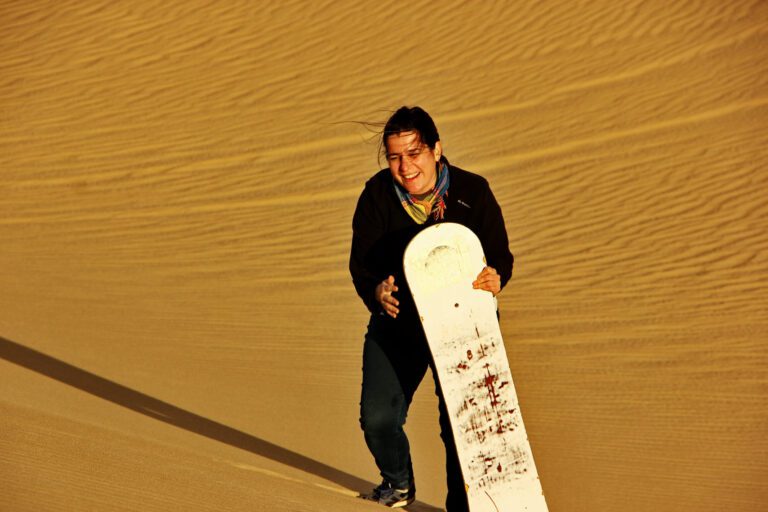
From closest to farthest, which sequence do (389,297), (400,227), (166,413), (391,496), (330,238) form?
(389,297) < (400,227) < (391,496) < (166,413) < (330,238)

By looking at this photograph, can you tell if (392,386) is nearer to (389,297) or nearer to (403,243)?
(389,297)

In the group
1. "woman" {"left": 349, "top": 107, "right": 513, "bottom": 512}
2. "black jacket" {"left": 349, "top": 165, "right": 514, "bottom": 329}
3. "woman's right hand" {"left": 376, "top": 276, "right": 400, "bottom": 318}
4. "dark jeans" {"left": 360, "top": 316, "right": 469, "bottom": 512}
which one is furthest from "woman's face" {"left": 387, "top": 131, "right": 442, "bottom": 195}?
"dark jeans" {"left": 360, "top": 316, "right": 469, "bottom": 512}

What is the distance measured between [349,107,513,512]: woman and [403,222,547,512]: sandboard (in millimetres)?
56

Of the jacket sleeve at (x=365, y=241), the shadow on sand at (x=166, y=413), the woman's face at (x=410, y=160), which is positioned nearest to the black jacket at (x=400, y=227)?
the jacket sleeve at (x=365, y=241)

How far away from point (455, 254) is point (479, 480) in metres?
0.89

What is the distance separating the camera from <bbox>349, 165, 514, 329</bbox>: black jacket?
181 inches

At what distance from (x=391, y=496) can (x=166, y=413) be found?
3478 mm

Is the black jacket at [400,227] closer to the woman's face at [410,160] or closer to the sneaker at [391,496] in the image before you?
the woman's face at [410,160]

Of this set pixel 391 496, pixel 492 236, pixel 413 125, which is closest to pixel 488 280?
pixel 492 236

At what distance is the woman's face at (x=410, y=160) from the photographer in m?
4.48

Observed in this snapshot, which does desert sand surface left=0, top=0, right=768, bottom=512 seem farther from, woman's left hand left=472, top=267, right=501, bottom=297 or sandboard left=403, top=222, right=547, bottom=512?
woman's left hand left=472, top=267, right=501, bottom=297

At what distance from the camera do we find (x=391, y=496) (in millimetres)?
4957

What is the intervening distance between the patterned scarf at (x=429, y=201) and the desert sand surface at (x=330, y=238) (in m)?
1.17

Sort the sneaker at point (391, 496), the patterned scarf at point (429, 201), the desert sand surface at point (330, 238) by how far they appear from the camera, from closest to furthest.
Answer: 1. the patterned scarf at point (429, 201)
2. the sneaker at point (391, 496)
3. the desert sand surface at point (330, 238)
